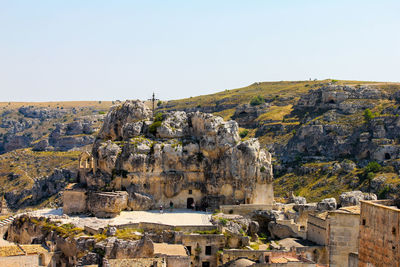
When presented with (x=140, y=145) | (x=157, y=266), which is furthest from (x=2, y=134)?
(x=157, y=266)

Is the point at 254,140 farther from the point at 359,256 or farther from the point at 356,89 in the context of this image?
the point at 356,89

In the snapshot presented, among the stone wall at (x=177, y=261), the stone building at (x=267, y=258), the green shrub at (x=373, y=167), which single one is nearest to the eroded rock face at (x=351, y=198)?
the stone building at (x=267, y=258)

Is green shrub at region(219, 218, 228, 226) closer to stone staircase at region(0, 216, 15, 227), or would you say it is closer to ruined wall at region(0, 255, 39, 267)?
ruined wall at region(0, 255, 39, 267)

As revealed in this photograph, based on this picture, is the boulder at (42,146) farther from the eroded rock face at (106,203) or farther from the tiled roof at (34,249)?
the tiled roof at (34,249)

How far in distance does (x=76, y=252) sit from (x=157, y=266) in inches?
→ 441

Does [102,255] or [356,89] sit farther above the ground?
Answer: [356,89]

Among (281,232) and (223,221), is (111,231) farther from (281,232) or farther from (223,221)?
(281,232)

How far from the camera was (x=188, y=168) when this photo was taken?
5788 cm

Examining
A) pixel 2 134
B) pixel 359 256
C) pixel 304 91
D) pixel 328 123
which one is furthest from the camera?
pixel 2 134

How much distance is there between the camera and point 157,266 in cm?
3891

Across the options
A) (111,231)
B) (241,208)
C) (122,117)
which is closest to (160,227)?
(111,231)

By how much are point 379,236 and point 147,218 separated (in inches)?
1282

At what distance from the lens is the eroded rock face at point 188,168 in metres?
56.6

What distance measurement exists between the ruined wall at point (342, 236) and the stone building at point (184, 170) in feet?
52.5
